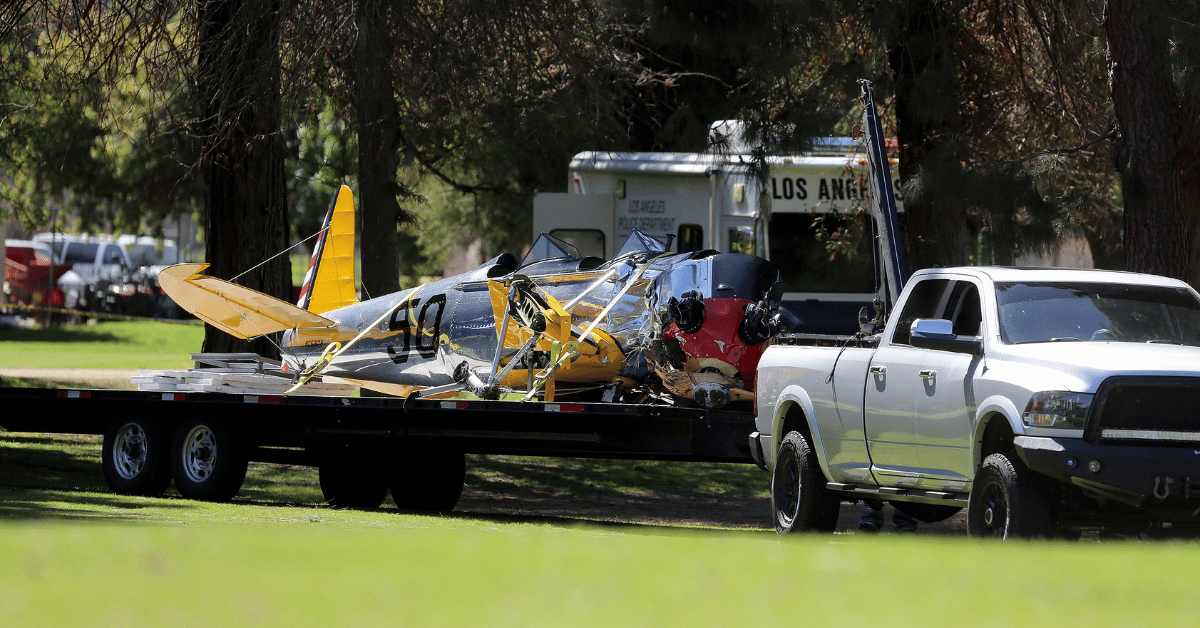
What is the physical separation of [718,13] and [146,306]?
113 feet

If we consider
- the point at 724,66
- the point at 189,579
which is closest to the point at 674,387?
the point at 189,579

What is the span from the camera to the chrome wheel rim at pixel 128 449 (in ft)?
47.0

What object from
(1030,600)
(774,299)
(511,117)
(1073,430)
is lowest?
(1030,600)

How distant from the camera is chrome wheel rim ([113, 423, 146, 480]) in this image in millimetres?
14336

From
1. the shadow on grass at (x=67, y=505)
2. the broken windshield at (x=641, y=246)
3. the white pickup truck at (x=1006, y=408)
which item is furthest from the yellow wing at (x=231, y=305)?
the white pickup truck at (x=1006, y=408)

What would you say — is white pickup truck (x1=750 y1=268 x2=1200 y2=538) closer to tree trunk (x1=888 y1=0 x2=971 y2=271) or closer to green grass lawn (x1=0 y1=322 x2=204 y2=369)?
tree trunk (x1=888 y1=0 x2=971 y2=271)

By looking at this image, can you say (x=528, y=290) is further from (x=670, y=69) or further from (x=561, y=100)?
(x=670, y=69)

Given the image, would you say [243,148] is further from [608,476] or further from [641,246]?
[608,476]

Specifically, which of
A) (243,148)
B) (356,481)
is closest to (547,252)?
(356,481)

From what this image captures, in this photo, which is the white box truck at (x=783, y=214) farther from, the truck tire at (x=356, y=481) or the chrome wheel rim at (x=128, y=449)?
the chrome wheel rim at (x=128, y=449)

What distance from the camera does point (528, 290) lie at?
12.7 metres

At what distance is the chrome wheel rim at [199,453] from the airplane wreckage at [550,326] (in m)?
0.97

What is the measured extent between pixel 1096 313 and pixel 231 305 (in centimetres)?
829

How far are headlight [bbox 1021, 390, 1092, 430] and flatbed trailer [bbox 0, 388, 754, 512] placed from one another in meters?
4.10
